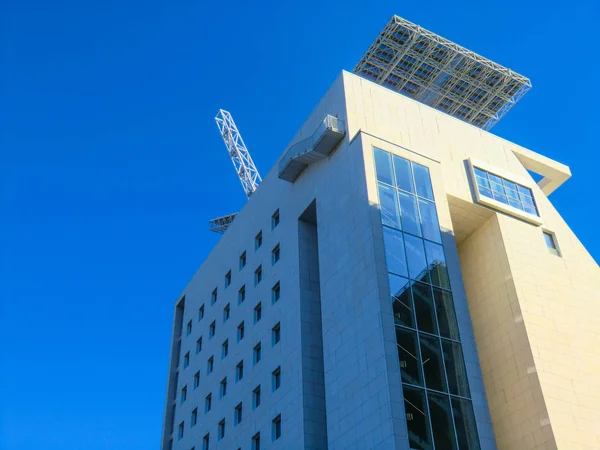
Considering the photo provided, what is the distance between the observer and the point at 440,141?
130 feet

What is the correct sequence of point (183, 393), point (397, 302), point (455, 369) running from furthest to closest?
1. point (183, 393)
2. point (397, 302)
3. point (455, 369)

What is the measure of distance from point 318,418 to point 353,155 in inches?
488

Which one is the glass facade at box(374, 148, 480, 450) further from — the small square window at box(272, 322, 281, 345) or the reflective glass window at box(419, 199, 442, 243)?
the small square window at box(272, 322, 281, 345)

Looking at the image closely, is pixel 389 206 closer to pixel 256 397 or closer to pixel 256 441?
pixel 256 397

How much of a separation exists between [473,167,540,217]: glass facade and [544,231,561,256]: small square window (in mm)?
1238

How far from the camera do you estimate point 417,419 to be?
1070 inches

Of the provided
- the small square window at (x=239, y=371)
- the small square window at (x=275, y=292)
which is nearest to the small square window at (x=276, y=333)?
the small square window at (x=275, y=292)

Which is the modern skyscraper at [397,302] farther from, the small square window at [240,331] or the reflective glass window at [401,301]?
the small square window at [240,331]

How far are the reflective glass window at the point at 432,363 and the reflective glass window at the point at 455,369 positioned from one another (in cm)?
31

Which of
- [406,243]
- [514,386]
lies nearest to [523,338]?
[514,386]

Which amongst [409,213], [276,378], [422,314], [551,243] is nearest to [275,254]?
[276,378]

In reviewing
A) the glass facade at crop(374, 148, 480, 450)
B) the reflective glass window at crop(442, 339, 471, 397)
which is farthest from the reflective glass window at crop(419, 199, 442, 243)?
the reflective glass window at crop(442, 339, 471, 397)

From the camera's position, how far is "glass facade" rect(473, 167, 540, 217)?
38.4 m

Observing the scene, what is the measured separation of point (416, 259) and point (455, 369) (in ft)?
17.0
